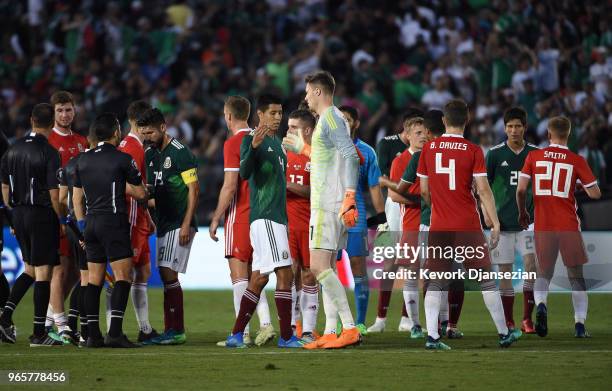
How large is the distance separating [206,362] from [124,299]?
1.38 m

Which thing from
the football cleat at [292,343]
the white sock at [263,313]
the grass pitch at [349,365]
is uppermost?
the white sock at [263,313]

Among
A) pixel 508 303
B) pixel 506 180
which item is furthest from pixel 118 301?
pixel 506 180

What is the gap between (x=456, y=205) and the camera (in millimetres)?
10617

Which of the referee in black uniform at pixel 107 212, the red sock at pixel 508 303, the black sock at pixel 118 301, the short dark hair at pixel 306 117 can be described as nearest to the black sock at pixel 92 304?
the referee in black uniform at pixel 107 212

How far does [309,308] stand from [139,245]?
176cm

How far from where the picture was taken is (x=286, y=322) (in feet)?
35.9

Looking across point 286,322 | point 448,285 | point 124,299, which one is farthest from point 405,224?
point 124,299

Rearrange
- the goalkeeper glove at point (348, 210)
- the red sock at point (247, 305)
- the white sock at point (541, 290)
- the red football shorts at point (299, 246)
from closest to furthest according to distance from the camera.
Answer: the goalkeeper glove at point (348, 210), the red sock at point (247, 305), the red football shorts at point (299, 246), the white sock at point (541, 290)

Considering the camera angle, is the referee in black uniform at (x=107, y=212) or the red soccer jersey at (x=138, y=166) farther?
the red soccer jersey at (x=138, y=166)

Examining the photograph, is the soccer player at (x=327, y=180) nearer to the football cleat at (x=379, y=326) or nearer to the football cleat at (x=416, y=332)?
the football cleat at (x=416, y=332)

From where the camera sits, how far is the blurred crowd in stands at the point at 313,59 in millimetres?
21859

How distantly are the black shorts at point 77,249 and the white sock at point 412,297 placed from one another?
137 inches

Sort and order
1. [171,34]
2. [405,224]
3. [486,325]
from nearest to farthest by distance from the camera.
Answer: [405,224]
[486,325]
[171,34]

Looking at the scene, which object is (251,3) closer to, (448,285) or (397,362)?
(448,285)
